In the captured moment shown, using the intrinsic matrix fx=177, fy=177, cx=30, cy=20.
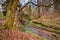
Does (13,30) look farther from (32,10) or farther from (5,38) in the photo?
(32,10)

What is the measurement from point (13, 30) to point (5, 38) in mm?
1959

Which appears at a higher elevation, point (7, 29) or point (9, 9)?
point (9, 9)

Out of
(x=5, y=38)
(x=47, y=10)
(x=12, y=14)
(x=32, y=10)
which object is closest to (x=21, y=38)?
(x=5, y=38)

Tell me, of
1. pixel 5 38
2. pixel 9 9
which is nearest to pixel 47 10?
pixel 9 9

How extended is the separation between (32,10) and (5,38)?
15215mm

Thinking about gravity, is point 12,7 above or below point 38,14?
above

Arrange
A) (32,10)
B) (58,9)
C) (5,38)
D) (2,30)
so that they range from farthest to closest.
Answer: (58,9) → (32,10) → (2,30) → (5,38)

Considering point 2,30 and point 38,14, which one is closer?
point 2,30

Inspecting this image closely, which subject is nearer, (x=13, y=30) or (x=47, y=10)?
(x=13, y=30)

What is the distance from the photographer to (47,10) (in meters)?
25.8

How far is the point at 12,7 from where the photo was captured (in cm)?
1114

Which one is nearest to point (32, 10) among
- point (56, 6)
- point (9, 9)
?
point (56, 6)

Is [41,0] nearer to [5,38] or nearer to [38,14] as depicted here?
[38,14]

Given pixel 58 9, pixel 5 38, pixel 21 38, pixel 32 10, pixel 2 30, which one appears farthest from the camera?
pixel 58 9
